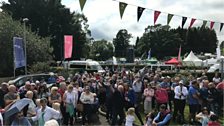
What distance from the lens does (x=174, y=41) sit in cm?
11900

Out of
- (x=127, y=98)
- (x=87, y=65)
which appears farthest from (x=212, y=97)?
(x=87, y=65)

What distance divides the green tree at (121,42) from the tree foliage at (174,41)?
15029 millimetres

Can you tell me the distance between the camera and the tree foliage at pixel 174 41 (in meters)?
119

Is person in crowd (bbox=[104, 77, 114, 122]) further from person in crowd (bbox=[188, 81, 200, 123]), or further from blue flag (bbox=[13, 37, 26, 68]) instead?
blue flag (bbox=[13, 37, 26, 68])

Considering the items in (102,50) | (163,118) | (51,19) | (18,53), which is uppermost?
(51,19)

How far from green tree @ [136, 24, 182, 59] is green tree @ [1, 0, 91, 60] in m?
53.5

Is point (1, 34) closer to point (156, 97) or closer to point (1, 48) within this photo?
point (1, 48)

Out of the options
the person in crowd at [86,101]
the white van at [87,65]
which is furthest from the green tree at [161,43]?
the person in crowd at [86,101]

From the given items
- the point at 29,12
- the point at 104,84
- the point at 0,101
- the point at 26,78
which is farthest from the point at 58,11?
the point at 0,101

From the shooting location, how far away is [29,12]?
63.8 metres

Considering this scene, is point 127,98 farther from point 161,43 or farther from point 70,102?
point 161,43

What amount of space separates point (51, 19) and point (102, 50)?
59.4 metres

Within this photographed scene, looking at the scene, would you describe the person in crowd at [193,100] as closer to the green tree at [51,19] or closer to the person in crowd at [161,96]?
the person in crowd at [161,96]

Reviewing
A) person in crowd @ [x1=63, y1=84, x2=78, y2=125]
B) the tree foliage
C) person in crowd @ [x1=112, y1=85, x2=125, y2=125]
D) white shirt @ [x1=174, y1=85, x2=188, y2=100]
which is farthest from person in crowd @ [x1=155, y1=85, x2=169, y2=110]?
the tree foliage
